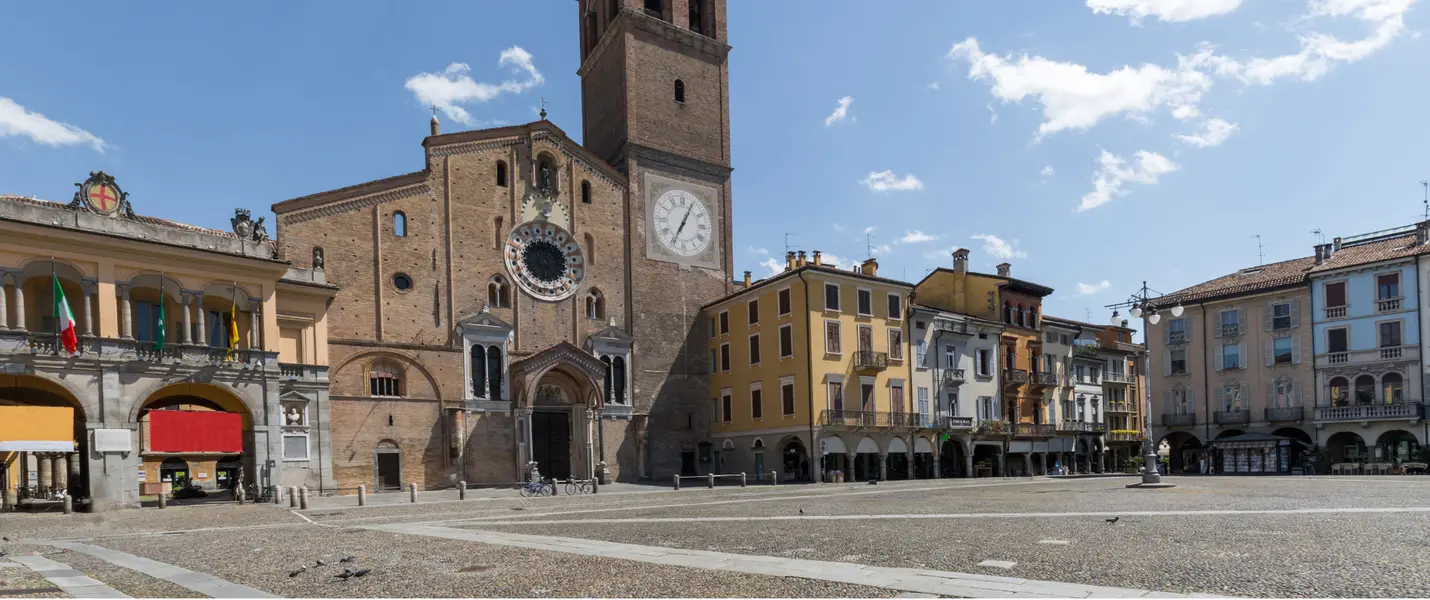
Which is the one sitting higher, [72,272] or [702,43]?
[702,43]

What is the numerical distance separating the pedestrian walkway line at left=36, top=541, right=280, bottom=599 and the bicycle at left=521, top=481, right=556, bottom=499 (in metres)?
17.9

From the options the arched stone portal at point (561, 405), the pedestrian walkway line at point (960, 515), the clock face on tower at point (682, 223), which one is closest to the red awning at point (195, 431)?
the arched stone portal at point (561, 405)

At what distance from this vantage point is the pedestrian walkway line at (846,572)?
842 cm

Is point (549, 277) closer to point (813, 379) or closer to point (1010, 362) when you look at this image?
point (813, 379)

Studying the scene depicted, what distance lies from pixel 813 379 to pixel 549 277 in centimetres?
1294

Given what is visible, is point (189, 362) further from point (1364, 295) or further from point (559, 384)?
point (1364, 295)

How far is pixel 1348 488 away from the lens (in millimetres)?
26000

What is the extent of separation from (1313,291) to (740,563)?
1929 inches

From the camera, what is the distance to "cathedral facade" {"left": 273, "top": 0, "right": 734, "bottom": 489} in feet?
125

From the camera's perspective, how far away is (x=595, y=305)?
45.0 meters

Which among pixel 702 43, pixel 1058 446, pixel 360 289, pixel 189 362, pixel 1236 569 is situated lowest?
pixel 1058 446

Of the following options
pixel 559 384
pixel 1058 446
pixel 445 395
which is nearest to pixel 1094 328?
pixel 1058 446

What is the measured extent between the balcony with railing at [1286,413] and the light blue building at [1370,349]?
90 centimetres

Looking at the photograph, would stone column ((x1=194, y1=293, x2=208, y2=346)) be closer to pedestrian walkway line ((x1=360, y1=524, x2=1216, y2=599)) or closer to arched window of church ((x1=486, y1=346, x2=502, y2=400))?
arched window of church ((x1=486, y1=346, x2=502, y2=400))
